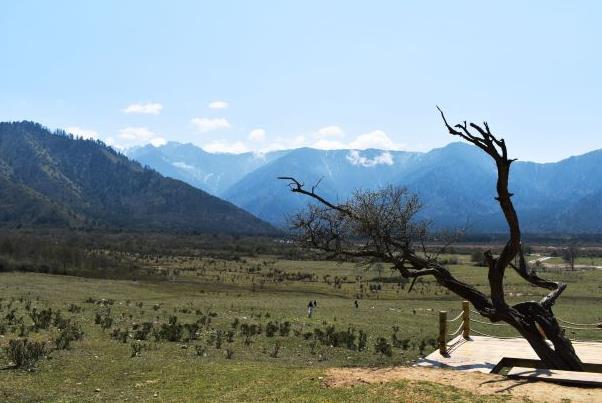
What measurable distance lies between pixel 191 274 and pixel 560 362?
68662 mm

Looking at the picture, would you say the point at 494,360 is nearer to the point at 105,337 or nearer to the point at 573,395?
the point at 573,395

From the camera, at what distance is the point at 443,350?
21.4m

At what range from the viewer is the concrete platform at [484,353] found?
20.0 metres

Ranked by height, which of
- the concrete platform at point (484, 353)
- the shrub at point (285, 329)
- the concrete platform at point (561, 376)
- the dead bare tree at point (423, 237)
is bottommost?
the shrub at point (285, 329)

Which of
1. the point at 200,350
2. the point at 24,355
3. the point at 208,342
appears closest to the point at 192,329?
the point at 208,342

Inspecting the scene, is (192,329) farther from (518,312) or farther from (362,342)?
(518,312)

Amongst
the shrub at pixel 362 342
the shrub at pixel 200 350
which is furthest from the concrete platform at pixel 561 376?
the shrub at pixel 200 350

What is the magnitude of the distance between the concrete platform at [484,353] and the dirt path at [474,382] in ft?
5.77

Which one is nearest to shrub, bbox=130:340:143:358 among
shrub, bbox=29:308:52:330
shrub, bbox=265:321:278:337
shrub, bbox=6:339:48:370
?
shrub, bbox=6:339:48:370

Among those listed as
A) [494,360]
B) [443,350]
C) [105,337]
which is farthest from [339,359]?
[105,337]

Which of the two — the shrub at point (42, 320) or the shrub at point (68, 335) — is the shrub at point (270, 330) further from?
the shrub at point (42, 320)

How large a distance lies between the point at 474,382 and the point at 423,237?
7516 millimetres

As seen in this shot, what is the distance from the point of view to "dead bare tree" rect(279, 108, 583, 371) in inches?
739

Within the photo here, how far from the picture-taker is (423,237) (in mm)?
23156
